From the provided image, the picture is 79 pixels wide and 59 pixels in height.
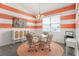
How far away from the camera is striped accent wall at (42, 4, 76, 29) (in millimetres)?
1470

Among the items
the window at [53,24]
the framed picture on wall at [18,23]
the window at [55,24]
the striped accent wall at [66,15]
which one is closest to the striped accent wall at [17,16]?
the framed picture on wall at [18,23]

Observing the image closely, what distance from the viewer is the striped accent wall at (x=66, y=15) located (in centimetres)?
147

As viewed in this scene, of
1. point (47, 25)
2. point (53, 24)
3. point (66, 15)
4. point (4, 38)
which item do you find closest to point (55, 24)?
point (53, 24)

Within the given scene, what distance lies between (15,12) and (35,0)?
81 centimetres

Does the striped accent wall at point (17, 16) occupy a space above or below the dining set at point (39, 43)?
above

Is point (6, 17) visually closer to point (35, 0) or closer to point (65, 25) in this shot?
point (35, 0)

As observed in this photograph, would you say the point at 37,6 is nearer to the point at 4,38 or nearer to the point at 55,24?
the point at 55,24

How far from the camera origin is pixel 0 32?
65.5 inches

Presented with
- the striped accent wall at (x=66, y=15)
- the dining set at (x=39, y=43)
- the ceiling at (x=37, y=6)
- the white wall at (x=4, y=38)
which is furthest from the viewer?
the dining set at (x=39, y=43)

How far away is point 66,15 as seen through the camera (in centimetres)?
157

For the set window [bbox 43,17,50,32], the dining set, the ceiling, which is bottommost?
the dining set

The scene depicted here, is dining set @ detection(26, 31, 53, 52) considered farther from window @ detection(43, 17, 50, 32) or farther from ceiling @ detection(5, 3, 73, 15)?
ceiling @ detection(5, 3, 73, 15)

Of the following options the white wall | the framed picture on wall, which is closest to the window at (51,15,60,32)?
the framed picture on wall

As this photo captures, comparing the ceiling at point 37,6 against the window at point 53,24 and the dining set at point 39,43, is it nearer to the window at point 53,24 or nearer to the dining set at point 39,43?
the window at point 53,24
